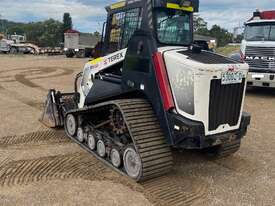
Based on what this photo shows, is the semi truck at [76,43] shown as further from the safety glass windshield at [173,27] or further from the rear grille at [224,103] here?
the rear grille at [224,103]

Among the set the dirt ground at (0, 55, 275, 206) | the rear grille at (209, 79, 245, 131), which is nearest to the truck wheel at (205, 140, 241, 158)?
the dirt ground at (0, 55, 275, 206)

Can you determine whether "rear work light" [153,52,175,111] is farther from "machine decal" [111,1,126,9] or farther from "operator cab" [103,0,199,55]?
"machine decal" [111,1,126,9]

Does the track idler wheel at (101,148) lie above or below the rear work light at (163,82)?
below

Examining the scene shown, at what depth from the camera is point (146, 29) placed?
5777 millimetres

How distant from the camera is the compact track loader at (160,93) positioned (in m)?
5.23

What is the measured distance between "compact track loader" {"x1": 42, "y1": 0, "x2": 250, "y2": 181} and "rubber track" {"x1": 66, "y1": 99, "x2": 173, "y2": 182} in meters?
0.01

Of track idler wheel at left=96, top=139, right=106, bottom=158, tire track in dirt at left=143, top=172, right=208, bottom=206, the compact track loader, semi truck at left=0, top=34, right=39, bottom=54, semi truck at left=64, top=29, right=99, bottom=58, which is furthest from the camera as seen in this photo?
semi truck at left=0, top=34, right=39, bottom=54

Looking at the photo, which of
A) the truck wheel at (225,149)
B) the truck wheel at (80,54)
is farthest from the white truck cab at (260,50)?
the truck wheel at (80,54)

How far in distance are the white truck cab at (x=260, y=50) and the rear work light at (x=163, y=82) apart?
8933mm

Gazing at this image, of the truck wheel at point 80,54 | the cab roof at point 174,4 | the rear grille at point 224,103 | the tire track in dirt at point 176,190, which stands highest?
the cab roof at point 174,4

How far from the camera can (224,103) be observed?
5.52 metres

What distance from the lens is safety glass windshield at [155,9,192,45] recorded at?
5855 mm

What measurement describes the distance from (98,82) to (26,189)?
8.43 ft

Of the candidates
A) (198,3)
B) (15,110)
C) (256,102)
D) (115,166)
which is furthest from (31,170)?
(256,102)
